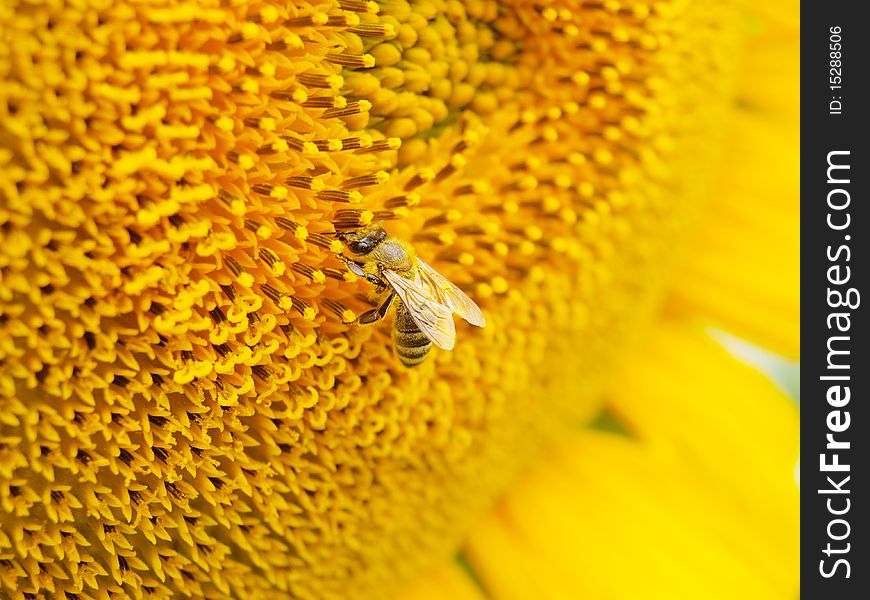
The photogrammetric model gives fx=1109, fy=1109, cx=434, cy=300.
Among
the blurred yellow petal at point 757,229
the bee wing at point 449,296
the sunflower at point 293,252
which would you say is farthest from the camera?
the blurred yellow petal at point 757,229

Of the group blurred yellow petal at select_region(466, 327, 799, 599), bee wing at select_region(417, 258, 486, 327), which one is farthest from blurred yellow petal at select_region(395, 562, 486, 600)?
bee wing at select_region(417, 258, 486, 327)

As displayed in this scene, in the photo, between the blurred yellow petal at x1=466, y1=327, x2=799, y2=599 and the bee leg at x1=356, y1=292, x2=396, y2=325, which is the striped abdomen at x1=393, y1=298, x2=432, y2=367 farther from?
the blurred yellow petal at x1=466, y1=327, x2=799, y2=599

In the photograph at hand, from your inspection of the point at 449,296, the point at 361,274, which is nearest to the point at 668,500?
the point at 449,296

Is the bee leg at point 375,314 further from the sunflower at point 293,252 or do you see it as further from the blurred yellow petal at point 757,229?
the blurred yellow petal at point 757,229

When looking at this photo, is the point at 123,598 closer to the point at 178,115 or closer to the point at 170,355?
the point at 170,355

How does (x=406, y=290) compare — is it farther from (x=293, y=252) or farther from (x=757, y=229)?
(x=757, y=229)


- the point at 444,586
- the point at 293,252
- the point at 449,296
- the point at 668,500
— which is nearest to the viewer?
the point at 293,252

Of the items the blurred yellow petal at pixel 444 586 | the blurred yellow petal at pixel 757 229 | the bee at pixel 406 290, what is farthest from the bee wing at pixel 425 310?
the blurred yellow petal at pixel 757 229
